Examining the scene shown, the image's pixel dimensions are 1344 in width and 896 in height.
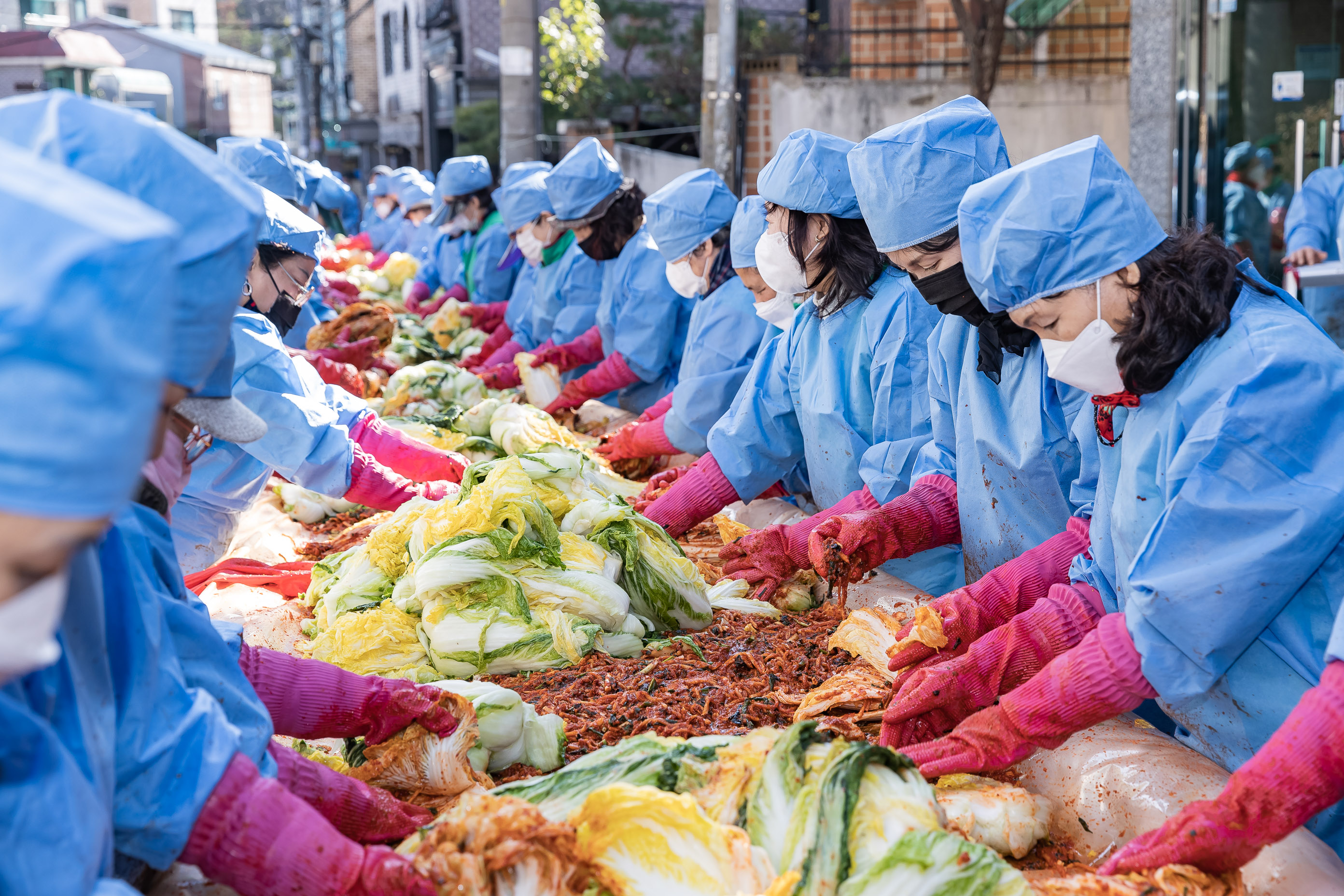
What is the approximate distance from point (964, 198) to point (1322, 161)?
27.7 feet

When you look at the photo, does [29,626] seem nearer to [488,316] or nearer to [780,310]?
[780,310]

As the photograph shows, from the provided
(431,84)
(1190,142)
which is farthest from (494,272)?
(431,84)

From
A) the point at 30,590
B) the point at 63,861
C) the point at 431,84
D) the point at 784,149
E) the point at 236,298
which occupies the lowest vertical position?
the point at 63,861

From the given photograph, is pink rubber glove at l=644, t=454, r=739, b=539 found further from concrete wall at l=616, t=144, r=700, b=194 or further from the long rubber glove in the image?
concrete wall at l=616, t=144, r=700, b=194

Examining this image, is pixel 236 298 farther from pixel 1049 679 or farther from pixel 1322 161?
pixel 1322 161

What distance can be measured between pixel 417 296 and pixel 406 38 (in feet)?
90.2

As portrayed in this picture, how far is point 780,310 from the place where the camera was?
179 inches

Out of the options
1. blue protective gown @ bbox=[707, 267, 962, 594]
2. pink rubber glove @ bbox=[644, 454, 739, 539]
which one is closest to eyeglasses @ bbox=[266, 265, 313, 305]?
pink rubber glove @ bbox=[644, 454, 739, 539]

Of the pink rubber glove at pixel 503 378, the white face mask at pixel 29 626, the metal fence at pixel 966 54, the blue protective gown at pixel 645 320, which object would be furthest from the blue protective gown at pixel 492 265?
the white face mask at pixel 29 626

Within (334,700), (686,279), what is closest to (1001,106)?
(686,279)

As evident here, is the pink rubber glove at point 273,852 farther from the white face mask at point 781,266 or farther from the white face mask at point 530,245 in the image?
the white face mask at point 530,245

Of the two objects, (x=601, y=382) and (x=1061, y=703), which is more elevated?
(x=601, y=382)

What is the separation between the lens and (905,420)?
155 inches

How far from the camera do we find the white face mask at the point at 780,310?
450cm
